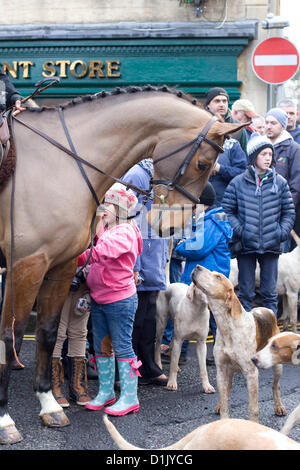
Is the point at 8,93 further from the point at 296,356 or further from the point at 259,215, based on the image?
the point at 296,356

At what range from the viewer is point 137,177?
247 inches

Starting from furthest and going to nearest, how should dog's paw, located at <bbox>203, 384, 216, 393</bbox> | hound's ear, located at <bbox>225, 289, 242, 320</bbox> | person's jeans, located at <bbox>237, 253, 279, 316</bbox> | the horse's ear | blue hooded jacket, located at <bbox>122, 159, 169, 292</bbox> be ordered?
person's jeans, located at <bbox>237, 253, 279, 316</bbox>
blue hooded jacket, located at <bbox>122, 159, 169, 292</bbox>
dog's paw, located at <bbox>203, 384, 216, 393</bbox>
hound's ear, located at <bbox>225, 289, 242, 320</bbox>
the horse's ear

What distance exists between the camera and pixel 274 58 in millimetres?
10227

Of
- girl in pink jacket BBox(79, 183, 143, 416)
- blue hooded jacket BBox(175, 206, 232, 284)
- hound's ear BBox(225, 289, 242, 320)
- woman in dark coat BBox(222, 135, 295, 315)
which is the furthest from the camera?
woman in dark coat BBox(222, 135, 295, 315)

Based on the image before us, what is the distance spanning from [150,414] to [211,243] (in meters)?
2.15

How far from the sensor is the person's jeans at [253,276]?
24.8ft

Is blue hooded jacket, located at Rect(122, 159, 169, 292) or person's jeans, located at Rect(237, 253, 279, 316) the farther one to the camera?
person's jeans, located at Rect(237, 253, 279, 316)

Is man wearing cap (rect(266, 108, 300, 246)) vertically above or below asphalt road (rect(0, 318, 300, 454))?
above

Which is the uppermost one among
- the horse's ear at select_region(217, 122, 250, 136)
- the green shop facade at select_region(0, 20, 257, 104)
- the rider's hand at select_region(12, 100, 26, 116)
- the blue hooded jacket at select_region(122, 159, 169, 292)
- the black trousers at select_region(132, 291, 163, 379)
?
the green shop facade at select_region(0, 20, 257, 104)

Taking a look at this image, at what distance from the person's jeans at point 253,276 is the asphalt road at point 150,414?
0.98 m

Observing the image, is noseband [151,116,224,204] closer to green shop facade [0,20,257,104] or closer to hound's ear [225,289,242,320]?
hound's ear [225,289,242,320]

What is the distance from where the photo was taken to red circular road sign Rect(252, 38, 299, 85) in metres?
10.2

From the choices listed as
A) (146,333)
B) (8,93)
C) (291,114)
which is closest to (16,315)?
(146,333)

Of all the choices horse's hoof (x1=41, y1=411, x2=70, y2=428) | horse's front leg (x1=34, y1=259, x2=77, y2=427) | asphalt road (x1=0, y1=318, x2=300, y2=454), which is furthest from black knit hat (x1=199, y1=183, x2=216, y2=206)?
horse's hoof (x1=41, y1=411, x2=70, y2=428)
